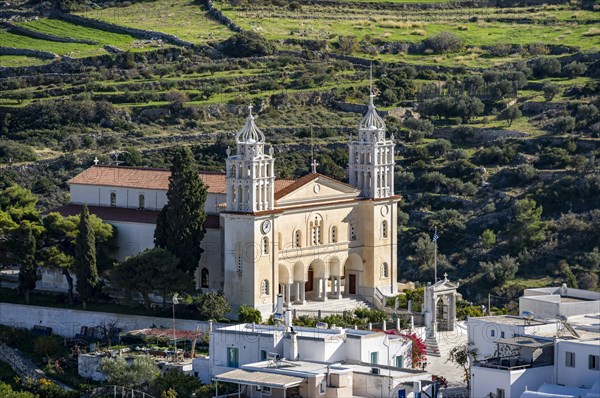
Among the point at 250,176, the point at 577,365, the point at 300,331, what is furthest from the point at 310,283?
the point at 577,365

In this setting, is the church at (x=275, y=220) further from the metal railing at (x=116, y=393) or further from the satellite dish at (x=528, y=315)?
the satellite dish at (x=528, y=315)

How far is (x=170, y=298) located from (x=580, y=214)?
29.1m

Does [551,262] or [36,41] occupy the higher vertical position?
[36,41]

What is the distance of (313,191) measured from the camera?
294 ft

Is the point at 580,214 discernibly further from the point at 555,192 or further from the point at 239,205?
the point at 239,205

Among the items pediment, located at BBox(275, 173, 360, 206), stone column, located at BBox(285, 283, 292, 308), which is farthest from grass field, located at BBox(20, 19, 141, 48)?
stone column, located at BBox(285, 283, 292, 308)

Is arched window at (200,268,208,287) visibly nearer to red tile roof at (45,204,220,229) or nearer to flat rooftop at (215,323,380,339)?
red tile roof at (45,204,220,229)

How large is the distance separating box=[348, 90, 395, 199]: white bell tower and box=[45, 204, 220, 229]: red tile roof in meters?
6.88

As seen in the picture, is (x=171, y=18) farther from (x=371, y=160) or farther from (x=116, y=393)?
(x=116, y=393)

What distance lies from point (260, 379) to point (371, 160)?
23107 millimetres

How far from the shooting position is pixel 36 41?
145 meters

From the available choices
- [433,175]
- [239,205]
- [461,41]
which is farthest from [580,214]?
[461,41]

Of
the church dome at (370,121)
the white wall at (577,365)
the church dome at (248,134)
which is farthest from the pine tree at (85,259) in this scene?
the white wall at (577,365)

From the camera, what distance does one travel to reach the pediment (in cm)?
8856
